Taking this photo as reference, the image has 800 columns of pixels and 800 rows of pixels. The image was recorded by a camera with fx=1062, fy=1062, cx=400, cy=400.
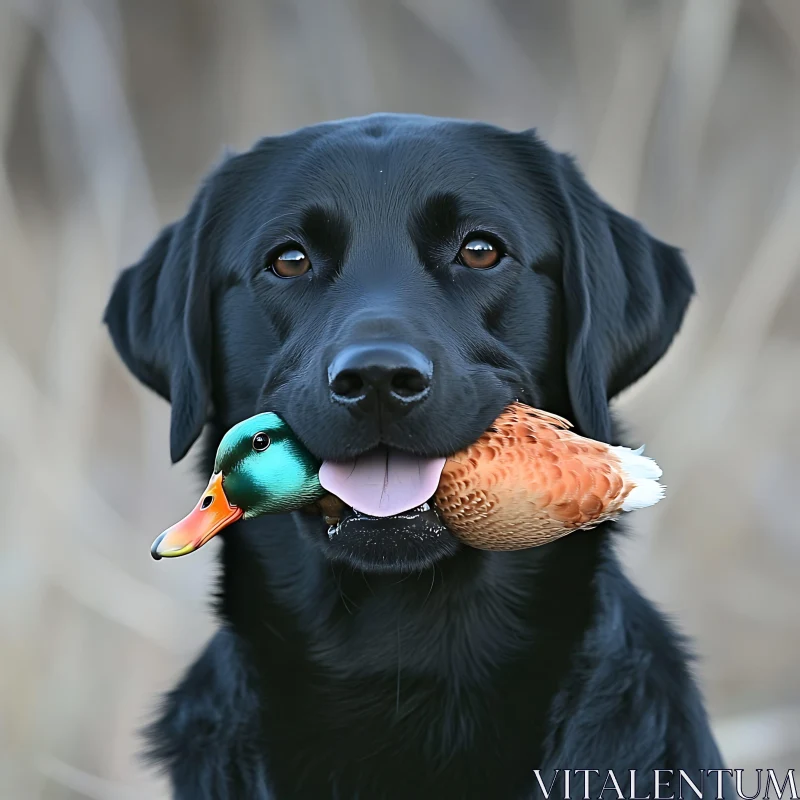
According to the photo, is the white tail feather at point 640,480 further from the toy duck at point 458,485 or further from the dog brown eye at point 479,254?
the dog brown eye at point 479,254

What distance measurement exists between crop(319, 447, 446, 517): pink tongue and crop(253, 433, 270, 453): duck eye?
0.11 m

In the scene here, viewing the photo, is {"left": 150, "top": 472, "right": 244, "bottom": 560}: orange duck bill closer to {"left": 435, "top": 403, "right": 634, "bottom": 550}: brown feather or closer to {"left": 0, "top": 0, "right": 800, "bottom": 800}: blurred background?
{"left": 435, "top": 403, "right": 634, "bottom": 550}: brown feather

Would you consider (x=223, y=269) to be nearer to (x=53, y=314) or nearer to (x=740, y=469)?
(x=53, y=314)

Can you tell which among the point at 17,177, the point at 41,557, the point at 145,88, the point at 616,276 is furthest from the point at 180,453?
the point at 145,88

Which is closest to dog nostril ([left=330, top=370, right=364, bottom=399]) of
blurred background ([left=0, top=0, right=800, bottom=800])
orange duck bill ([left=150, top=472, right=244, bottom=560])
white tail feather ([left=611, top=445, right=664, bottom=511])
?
orange duck bill ([left=150, top=472, right=244, bottom=560])

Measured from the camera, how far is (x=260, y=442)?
1872 mm

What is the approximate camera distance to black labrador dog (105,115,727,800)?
83.9 inches

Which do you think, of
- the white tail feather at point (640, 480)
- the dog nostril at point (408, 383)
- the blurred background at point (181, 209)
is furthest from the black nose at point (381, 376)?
the blurred background at point (181, 209)

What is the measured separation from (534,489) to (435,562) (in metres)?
0.30

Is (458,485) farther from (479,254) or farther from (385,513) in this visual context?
(479,254)

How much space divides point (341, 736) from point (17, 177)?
4747 millimetres

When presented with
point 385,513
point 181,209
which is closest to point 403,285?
point 385,513

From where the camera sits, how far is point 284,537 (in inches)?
94.7

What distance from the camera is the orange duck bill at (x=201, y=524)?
69.0 inches
